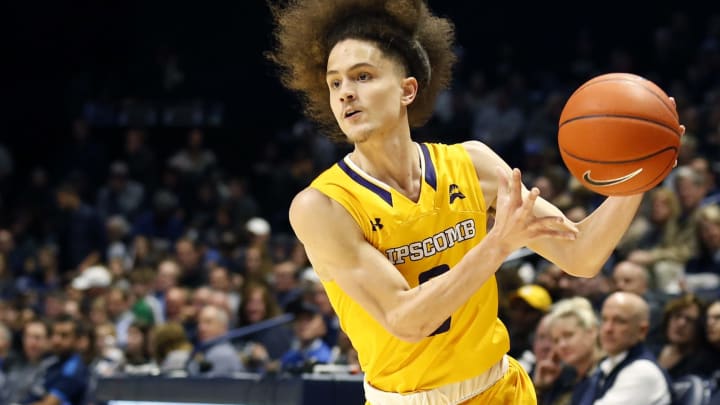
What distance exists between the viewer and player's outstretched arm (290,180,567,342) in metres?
3.04

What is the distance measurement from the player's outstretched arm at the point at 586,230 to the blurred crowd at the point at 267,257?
7.35 ft

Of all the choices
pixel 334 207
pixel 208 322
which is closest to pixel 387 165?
pixel 334 207

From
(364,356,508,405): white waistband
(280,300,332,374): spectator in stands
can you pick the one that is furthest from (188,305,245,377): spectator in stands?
(364,356,508,405): white waistband

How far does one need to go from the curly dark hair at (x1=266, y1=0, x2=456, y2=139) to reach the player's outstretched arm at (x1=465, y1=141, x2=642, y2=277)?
0.41 m

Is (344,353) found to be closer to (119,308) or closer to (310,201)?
(310,201)

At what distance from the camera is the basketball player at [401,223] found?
3439mm

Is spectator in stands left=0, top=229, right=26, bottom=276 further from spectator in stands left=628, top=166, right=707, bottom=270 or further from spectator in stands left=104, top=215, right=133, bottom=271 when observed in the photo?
spectator in stands left=628, top=166, right=707, bottom=270

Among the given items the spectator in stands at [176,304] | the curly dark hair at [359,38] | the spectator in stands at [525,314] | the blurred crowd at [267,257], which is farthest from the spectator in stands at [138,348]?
the curly dark hair at [359,38]

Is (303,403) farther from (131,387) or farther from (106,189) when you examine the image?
(106,189)

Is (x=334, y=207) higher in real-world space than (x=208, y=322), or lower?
lower

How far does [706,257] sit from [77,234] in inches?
334

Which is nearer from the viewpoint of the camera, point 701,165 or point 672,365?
point 672,365

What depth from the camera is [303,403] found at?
19.7 ft

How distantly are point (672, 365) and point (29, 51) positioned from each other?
13.5 m
